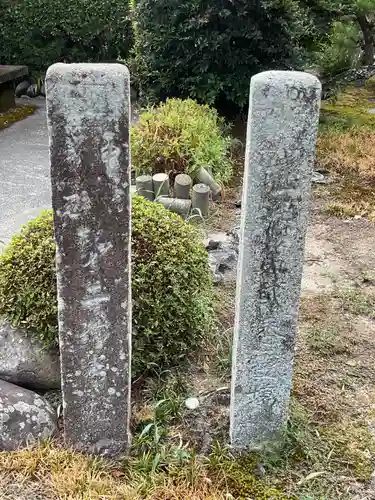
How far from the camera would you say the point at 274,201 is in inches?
91.4

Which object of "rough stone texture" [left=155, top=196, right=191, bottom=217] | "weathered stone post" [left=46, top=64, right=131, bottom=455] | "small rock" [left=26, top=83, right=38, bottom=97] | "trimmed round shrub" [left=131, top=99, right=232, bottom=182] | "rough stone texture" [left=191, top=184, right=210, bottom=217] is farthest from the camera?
"small rock" [left=26, top=83, right=38, bottom=97]

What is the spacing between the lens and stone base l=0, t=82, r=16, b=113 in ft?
30.0

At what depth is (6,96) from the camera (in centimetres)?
928

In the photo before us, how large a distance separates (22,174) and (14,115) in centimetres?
291

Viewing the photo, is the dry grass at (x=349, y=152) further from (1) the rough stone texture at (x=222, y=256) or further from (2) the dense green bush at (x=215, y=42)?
(1) the rough stone texture at (x=222, y=256)

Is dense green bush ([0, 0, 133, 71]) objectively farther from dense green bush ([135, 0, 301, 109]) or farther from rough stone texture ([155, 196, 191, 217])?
rough stone texture ([155, 196, 191, 217])

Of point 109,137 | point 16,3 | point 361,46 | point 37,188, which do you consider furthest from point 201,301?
point 361,46

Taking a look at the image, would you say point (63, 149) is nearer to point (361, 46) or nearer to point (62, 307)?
point (62, 307)

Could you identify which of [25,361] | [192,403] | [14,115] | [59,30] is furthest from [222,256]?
[59,30]

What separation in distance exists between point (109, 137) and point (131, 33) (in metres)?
9.18

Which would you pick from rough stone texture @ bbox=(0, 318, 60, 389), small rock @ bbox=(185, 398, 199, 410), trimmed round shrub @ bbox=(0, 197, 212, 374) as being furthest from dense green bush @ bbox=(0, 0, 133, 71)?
small rock @ bbox=(185, 398, 199, 410)

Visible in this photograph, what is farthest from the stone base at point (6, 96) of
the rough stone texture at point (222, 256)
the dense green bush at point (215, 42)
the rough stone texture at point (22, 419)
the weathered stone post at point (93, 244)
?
the weathered stone post at point (93, 244)

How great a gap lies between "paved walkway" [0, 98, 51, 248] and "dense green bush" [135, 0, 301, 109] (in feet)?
6.02

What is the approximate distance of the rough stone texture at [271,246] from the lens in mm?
2197
